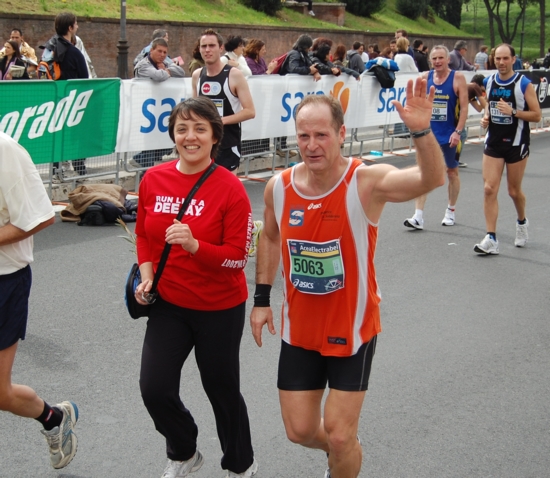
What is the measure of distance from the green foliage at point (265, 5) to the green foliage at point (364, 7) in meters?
10.0

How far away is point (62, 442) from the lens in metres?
4.16

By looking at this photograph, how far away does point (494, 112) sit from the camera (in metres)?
9.13

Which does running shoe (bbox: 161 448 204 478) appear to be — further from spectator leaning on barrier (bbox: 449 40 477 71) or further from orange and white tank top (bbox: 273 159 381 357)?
spectator leaning on barrier (bbox: 449 40 477 71)

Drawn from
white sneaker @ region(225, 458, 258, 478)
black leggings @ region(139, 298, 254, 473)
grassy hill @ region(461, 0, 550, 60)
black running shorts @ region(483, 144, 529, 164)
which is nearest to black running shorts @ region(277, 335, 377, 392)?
black leggings @ region(139, 298, 254, 473)

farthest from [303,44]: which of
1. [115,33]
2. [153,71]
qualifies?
[115,33]

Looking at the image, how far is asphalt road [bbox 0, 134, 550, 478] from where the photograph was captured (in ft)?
14.5

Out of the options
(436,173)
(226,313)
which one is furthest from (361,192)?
(226,313)

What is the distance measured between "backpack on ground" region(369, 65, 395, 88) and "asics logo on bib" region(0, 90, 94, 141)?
20.8 ft

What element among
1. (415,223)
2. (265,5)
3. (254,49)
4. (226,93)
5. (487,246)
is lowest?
(415,223)

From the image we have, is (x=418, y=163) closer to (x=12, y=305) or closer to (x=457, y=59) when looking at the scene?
(x=12, y=305)

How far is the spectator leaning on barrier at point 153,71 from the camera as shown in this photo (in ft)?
36.6

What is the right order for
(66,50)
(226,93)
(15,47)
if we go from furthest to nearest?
(15,47) < (66,50) < (226,93)

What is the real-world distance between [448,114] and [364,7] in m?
44.9

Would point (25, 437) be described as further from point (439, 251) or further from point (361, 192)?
point (439, 251)
